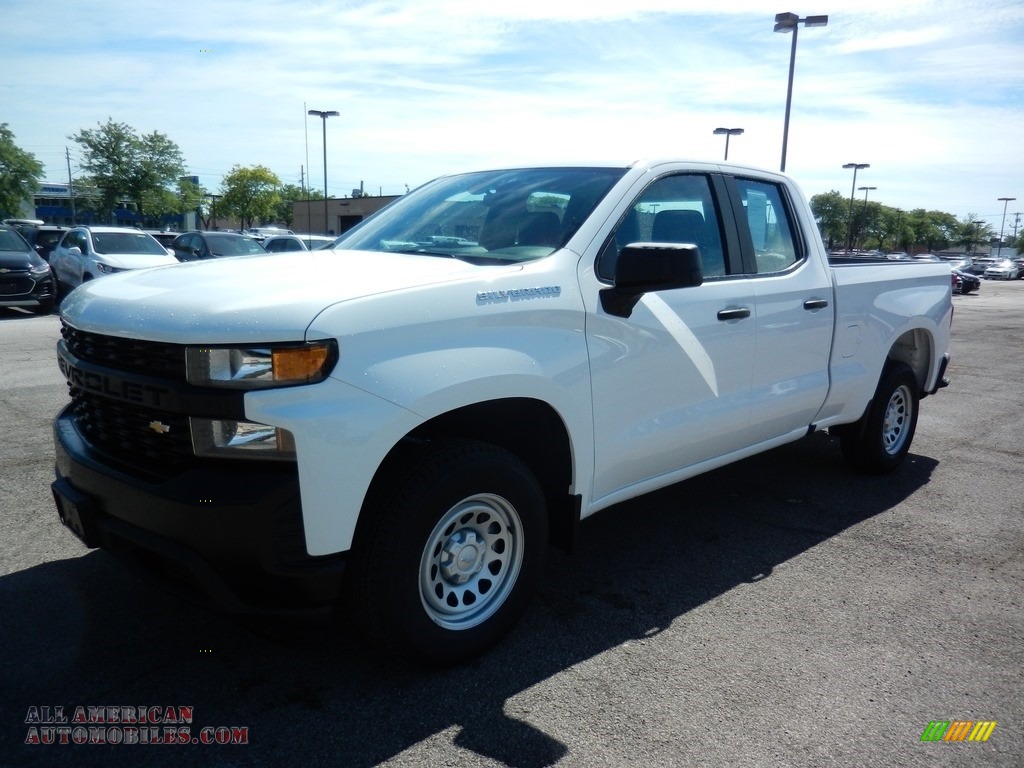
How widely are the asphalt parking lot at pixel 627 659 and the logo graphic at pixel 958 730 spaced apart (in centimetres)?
3

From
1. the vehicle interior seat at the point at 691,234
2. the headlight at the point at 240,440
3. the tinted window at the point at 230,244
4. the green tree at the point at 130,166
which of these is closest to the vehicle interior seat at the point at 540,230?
the vehicle interior seat at the point at 691,234

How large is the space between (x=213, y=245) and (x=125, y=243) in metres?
1.71

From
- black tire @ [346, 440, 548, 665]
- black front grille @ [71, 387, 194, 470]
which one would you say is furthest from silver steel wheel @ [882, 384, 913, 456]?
black front grille @ [71, 387, 194, 470]

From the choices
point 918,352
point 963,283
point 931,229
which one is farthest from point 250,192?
point 931,229

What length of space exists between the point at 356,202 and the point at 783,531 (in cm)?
5494

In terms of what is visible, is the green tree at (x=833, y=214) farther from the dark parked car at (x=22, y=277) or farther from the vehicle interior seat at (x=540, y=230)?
the vehicle interior seat at (x=540, y=230)

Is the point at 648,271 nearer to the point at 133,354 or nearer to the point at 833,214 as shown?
the point at 133,354

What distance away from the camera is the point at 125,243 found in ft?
54.9

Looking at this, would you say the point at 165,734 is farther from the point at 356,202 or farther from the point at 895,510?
the point at 356,202

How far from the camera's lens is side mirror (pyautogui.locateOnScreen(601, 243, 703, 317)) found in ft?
10.3

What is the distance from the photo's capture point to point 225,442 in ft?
8.15

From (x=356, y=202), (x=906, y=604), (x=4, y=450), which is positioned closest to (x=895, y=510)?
(x=906, y=604)

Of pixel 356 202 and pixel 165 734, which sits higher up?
pixel 356 202

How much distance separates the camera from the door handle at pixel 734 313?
12.9 ft
